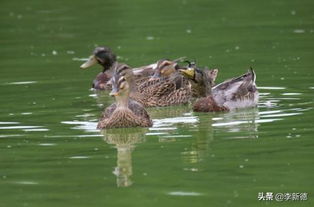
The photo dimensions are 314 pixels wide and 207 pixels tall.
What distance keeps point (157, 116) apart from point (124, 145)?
2617 millimetres

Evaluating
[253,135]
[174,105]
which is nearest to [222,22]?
[174,105]

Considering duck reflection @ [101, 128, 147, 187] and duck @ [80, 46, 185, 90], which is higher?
duck @ [80, 46, 185, 90]

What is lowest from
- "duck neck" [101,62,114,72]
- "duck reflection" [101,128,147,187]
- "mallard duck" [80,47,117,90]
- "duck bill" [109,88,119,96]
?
"duck reflection" [101,128,147,187]

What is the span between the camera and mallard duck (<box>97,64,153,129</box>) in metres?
14.2

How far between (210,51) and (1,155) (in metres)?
8.65

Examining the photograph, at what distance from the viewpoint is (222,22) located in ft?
80.0

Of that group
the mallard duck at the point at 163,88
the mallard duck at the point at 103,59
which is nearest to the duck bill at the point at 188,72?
the mallard duck at the point at 163,88

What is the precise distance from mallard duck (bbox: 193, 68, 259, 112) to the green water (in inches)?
7.4

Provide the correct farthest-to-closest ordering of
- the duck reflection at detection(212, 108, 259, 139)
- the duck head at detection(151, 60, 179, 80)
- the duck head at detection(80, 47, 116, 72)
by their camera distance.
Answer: the duck head at detection(80, 47, 116, 72)
the duck head at detection(151, 60, 179, 80)
the duck reflection at detection(212, 108, 259, 139)

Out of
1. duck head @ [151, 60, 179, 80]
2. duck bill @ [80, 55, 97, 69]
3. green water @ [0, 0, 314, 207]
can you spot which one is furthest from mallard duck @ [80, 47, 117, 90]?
duck head @ [151, 60, 179, 80]

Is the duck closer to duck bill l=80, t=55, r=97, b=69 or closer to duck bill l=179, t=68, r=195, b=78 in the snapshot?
duck bill l=80, t=55, r=97, b=69

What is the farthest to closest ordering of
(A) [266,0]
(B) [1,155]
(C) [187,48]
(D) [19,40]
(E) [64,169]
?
(A) [266,0]
(D) [19,40]
(C) [187,48]
(B) [1,155]
(E) [64,169]

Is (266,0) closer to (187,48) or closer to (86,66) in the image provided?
(187,48)

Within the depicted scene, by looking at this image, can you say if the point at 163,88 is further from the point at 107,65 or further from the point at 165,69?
the point at 107,65
